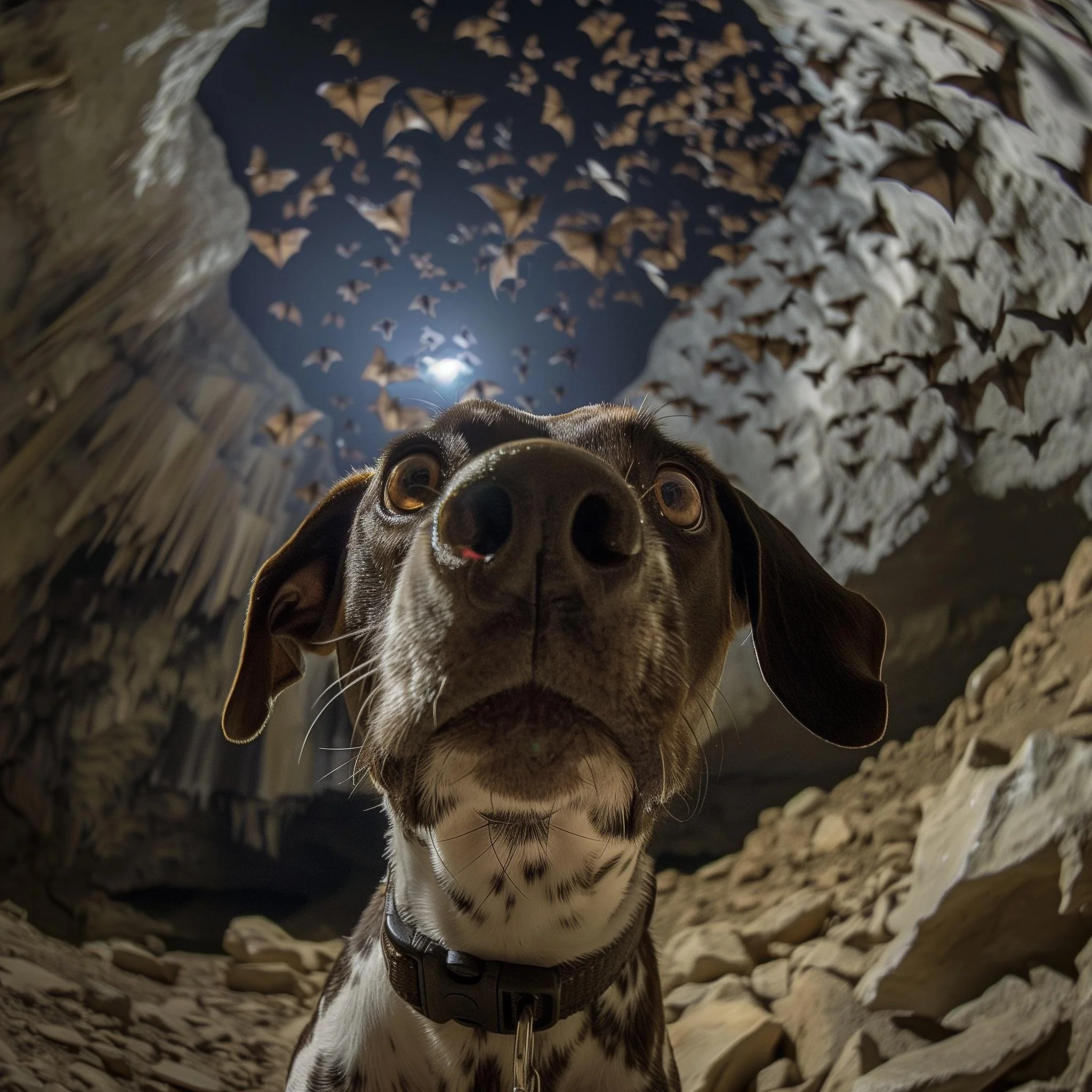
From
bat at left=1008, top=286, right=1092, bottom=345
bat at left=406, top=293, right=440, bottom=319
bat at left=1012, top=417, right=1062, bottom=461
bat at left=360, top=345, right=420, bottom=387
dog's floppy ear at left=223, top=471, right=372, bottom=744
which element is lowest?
bat at left=1012, top=417, right=1062, bottom=461

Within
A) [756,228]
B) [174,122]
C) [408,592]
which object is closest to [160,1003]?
[408,592]

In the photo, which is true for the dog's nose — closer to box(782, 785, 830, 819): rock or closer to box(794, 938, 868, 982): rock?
box(794, 938, 868, 982): rock

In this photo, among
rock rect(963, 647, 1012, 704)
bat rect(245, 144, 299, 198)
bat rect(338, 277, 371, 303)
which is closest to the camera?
bat rect(245, 144, 299, 198)

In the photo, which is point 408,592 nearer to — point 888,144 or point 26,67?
point 26,67

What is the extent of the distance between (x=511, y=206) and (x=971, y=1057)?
15.9ft

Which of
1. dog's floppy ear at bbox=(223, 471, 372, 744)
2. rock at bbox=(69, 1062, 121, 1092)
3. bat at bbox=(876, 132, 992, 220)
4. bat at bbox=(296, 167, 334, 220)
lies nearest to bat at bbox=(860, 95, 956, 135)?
bat at bbox=(876, 132, 992, 220)

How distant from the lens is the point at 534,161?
5.41m

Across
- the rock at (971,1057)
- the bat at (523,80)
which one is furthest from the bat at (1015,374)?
the rock at (971,1057)

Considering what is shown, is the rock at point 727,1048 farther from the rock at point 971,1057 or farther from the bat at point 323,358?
the bat at point 323,358

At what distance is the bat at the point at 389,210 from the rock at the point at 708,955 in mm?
4743

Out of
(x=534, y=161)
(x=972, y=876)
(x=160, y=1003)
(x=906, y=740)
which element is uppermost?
(x=534, y=161)

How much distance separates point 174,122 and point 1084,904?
19.0 feet

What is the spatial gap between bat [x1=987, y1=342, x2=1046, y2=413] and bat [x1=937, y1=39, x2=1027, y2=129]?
1.80 metres

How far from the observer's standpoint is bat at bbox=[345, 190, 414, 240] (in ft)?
17.5
